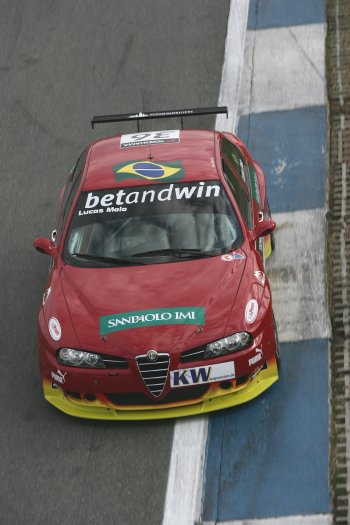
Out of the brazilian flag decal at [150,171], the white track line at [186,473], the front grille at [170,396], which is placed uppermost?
the brazilian flag decal at [150,171]

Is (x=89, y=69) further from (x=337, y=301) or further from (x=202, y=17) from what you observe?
(x=337, y=301)

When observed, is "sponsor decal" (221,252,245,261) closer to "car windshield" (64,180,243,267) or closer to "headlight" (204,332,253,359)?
"car windshield" (64,180,243,267)

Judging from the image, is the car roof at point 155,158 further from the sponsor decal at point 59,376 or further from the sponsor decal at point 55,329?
the sponsor decal at point 59,376

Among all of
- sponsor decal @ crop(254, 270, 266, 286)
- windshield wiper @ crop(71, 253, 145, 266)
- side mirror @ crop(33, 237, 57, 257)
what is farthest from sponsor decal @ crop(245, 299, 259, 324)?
side mirror @ crop(33, 237, 57, 257)

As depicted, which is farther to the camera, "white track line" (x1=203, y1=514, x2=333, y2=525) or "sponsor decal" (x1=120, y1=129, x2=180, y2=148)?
"sponsor decal" (x1=120, y1=129, x2=180, y2=148)

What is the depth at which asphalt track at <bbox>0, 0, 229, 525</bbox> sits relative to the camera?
8695 mm

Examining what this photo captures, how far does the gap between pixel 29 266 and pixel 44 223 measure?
765 mm

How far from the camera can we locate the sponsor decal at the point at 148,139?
10820 millimetres

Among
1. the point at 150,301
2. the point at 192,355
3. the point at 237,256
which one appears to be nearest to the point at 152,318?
the point at 150,301

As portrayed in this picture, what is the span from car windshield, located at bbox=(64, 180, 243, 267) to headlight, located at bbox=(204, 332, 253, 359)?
2.94 feet

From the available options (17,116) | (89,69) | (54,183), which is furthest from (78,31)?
(54,183)

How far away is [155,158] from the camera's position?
10461 millimetres

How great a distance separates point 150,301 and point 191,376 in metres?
0.69

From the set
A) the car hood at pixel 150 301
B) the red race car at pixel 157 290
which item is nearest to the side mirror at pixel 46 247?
the red race car at pixel 157 290
